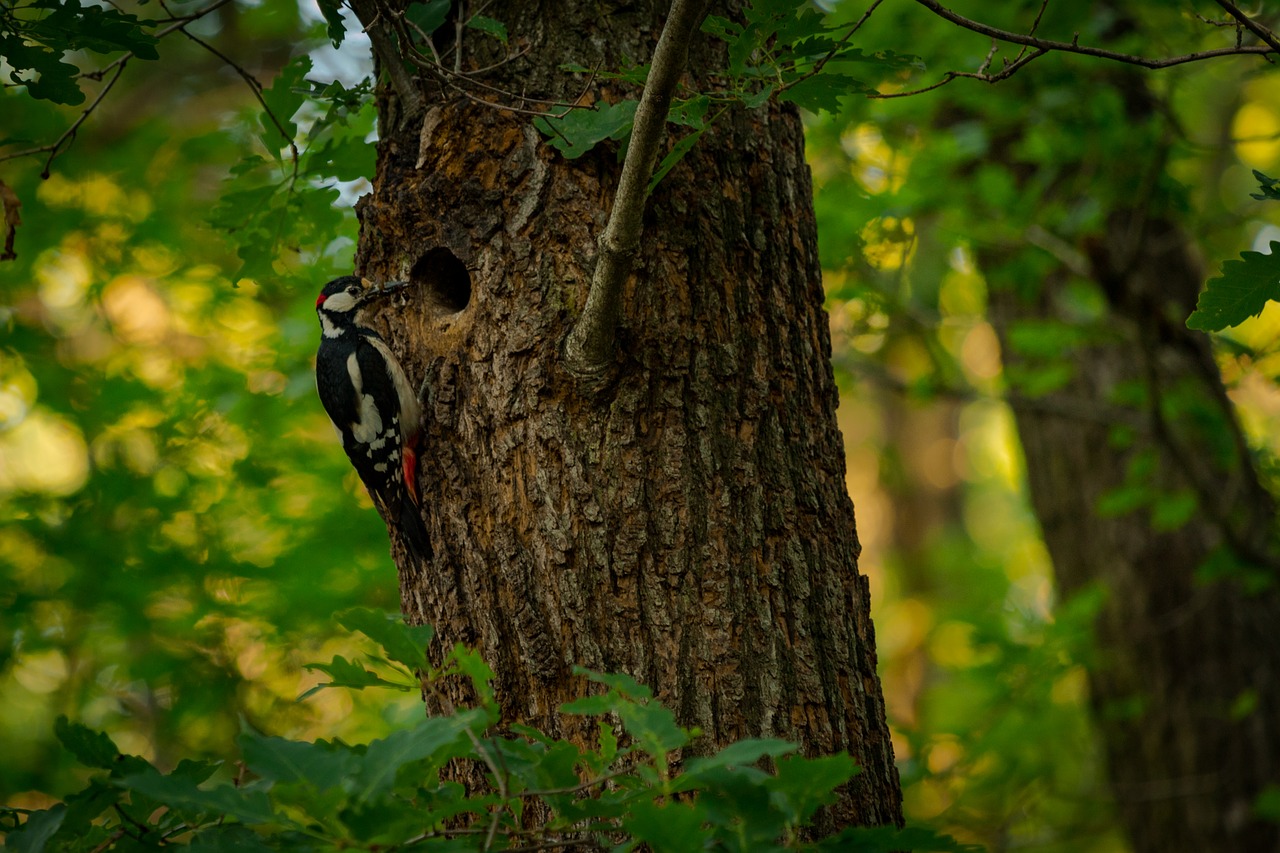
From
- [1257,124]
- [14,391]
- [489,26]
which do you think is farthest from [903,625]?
[489,26]

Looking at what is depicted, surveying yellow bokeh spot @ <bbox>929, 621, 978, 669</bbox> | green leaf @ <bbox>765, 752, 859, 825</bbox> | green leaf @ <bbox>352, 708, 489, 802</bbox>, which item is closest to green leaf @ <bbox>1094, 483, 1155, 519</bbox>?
green leaf @ <bbox>765, 752, 859, 825</bbox>

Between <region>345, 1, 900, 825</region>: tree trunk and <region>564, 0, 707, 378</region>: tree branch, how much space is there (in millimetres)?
81

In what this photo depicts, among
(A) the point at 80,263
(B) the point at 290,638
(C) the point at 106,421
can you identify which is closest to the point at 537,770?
(B) the point at 290,638

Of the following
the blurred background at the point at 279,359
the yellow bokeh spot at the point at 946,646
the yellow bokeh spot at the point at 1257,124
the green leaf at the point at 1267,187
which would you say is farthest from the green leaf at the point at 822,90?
the yellow bokeh spot at the point at 946,646

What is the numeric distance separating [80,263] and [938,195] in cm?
501

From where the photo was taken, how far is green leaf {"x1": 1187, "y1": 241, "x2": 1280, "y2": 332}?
5.09 ft

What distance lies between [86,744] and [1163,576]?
16.2ft

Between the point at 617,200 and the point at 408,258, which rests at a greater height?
the point at 408,258

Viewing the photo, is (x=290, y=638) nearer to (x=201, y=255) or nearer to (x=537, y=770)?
(x=201, y=255)

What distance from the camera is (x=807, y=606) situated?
209 cm

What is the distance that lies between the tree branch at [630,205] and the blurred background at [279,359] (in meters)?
Result: 1.21

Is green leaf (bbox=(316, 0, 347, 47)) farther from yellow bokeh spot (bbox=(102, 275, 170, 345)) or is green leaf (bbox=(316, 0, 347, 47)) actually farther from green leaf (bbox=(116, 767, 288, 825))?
yellow bokeh spot (bbox=(102, 275, 170, 345))

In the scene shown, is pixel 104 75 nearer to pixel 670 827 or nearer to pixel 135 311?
pixel 670 827

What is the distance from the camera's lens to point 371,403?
3336 mm
